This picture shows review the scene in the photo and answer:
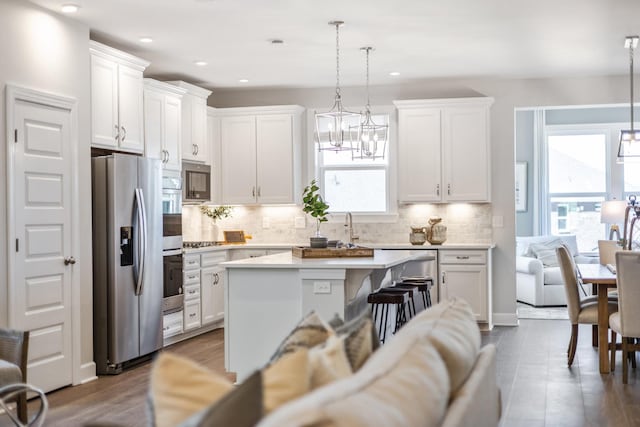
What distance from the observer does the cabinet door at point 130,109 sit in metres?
6.06

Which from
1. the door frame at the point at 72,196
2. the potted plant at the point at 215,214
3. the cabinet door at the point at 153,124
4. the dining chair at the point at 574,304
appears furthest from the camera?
→ the potted plant at the point at 215,214

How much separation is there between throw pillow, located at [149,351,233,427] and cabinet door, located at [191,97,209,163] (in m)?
6.50

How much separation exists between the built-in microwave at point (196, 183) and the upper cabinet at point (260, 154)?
409 millimetres

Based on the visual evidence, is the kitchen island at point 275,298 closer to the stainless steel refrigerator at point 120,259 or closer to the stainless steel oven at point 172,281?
the stainless steel refrigerator at point 120,259

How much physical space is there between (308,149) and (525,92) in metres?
2.44

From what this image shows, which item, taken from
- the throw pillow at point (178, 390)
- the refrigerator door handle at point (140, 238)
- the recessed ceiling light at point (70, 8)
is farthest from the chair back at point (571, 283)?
the throw pillow at point (178, 390)

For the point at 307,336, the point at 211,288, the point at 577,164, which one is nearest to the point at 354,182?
the point at 211,288

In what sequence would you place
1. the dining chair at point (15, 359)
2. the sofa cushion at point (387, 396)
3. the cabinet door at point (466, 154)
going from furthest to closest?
the cabinet door at point (466, 154) → the dining chair at point (15, 359) → the sofa cushion at point (387, 396)

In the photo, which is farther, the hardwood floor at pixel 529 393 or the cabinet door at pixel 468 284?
the cabinet door at pixel 468 284

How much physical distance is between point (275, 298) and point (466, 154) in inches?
142

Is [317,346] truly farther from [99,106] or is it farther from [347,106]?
[347,106]

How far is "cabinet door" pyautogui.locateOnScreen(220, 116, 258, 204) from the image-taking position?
8438mm

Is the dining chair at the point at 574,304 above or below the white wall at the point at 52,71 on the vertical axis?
below

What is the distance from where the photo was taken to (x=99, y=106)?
5.75 meters
